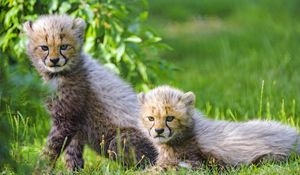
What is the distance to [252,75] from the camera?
10016mm

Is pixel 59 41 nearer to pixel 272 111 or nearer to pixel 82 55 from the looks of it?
→ pixel 82 55

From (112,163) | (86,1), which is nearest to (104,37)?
(86,1)

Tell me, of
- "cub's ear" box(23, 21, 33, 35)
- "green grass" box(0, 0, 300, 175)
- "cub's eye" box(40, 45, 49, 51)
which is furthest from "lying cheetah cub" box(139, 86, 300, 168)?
"cub's ear" box(23, 21, 33, 35)

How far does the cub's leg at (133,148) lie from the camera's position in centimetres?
652

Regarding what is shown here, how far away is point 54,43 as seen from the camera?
6.45 meters

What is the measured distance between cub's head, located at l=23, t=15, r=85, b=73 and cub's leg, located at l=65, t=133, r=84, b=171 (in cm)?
61

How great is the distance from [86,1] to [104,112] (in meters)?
1.30

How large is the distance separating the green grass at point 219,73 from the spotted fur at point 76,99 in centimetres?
18

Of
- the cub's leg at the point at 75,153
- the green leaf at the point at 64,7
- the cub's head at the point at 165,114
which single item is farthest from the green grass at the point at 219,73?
the green leaf at the point at 64,7

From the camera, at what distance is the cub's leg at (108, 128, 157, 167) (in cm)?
652

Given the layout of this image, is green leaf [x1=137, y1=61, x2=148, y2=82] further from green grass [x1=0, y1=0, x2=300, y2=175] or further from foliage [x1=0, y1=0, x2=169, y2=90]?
green grass [x1=0, y1=0, x2=300, y2=175]

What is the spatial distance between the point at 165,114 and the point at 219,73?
15.4ft

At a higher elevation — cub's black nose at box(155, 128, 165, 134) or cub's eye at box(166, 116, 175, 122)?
cub's eye at box(166, 116, 175, 122)

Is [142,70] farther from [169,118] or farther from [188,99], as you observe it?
[169,118]
